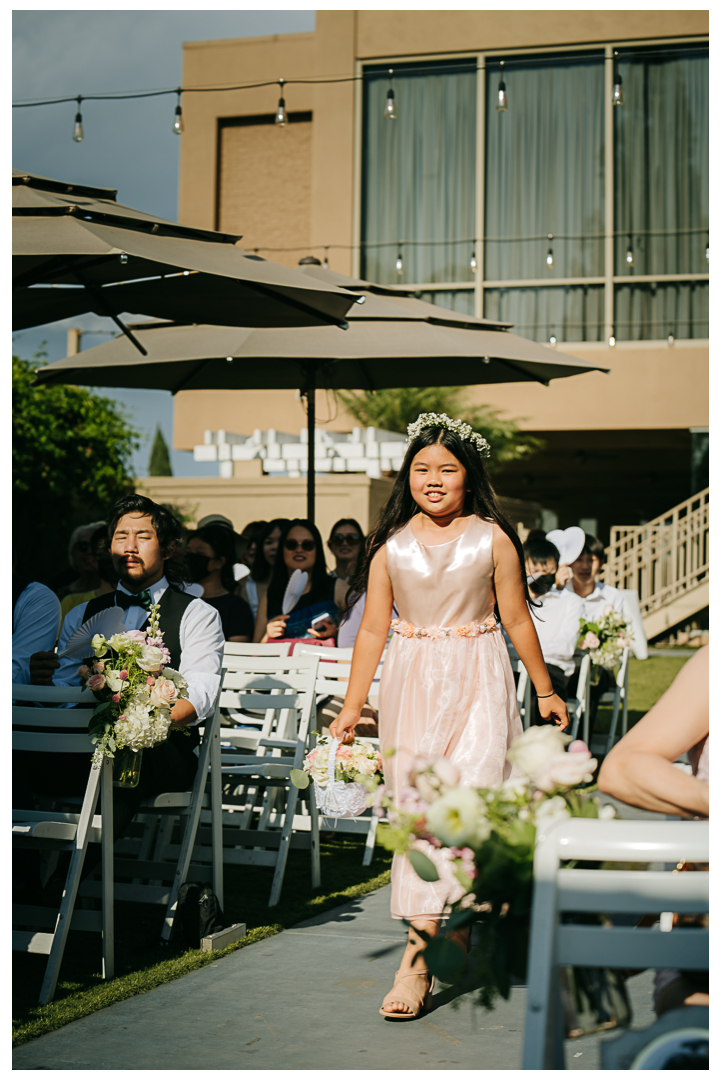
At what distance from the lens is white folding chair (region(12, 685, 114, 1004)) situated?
3754mm

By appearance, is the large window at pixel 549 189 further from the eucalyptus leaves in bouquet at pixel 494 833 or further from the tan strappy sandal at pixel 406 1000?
the eucalyptus leaves in bouquet at pixel 494 833

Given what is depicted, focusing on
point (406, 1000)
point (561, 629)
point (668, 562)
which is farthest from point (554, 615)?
point (668, 562)

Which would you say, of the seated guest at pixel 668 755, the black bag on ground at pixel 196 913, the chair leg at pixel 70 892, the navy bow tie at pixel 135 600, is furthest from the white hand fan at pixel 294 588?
the seated guest at pixel 668 755

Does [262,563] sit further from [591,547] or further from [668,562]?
[668,562]

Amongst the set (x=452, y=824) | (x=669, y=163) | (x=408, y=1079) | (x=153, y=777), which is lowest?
(x=408, y=1079)

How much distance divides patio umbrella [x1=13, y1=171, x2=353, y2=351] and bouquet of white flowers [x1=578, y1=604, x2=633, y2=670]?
9.76 ft

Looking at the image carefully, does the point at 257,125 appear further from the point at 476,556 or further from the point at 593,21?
the point at 476,556

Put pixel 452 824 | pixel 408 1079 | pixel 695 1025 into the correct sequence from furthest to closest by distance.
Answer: pixel 408 1079
pixel 452 824
pixel 695 1025

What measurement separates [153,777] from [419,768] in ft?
8.88

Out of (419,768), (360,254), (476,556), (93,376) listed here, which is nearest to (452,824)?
(419,768)

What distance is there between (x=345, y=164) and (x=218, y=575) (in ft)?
46.8

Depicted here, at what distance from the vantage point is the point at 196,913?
434 centimetres

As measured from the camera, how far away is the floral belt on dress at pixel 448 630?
3.94 meters

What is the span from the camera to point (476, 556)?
13.0ft
